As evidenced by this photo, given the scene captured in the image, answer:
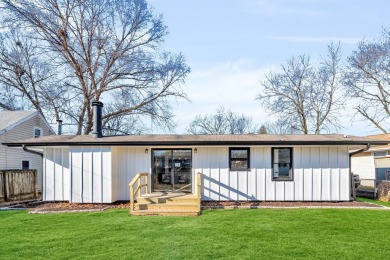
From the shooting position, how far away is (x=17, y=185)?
13.1 meters

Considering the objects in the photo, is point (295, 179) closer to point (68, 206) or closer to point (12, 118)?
point (68, 206)

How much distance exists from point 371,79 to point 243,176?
53.2 feet

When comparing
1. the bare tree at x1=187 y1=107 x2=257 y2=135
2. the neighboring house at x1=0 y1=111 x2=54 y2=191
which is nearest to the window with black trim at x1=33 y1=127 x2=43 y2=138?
the neighboring house at x1=0 y1=111 x2=54 y2=191

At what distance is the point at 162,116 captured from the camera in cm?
2466

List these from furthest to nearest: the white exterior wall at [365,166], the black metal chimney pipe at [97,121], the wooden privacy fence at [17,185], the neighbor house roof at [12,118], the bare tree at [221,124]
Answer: the bare tree at [221,124] < the white exterior wall at [365,166] < the neighbor house roof at [12,118] < the wooden privacy fence at [17,185] < the black metal chimney pipe at [97,121]

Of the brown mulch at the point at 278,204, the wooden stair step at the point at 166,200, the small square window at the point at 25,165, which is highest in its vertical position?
the small square window at the point at 25,165

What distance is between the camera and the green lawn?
549cm

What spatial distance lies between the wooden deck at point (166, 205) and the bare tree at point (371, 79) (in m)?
18.1

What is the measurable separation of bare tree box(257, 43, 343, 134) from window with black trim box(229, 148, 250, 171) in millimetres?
17085

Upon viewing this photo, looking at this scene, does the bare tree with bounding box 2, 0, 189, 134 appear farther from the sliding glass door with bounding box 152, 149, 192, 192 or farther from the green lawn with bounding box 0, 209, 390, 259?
the green lawn with bounding box 0, 209, 390, 259

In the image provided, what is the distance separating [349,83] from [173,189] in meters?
18.1

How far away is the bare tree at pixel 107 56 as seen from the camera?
880 inches

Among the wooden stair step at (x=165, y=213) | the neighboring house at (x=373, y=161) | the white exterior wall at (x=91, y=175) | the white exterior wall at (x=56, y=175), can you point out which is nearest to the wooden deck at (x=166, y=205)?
the wooden stair step at (x=165, y=213)

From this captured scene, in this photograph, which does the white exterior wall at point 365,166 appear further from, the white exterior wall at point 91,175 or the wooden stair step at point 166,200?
the white exterior wall at point 91,175
